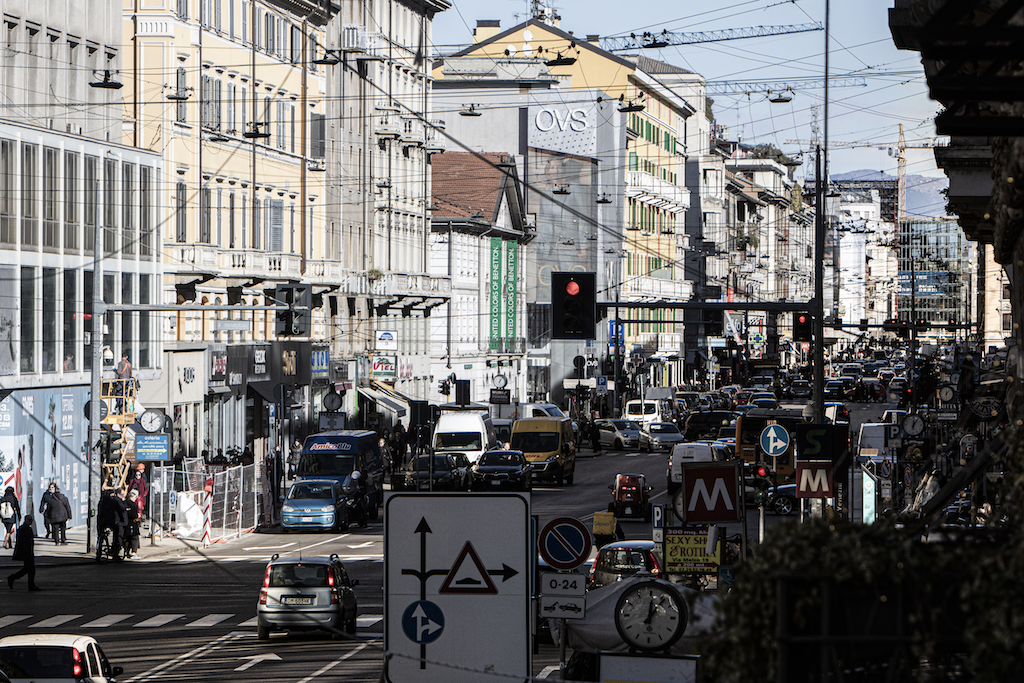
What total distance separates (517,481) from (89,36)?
698 inches

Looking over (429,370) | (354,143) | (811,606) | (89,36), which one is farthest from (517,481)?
(811,606)

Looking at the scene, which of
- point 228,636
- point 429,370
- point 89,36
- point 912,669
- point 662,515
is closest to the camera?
point 912,669

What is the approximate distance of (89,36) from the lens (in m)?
47.2

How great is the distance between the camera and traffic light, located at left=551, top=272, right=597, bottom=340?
2509cm

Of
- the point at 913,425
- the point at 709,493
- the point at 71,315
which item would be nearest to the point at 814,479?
the point at 709,493

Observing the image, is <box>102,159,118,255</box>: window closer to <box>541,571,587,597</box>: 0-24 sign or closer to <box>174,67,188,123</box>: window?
<box>174,67,188,123</box>: window

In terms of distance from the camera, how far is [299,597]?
2461cm

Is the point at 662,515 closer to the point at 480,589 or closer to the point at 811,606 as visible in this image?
the point at 480,589

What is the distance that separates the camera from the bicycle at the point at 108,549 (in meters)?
35.4

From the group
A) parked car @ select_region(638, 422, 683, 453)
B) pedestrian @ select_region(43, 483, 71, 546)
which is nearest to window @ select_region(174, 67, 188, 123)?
pedestrian @ select_region(43, 483, 71, 546)

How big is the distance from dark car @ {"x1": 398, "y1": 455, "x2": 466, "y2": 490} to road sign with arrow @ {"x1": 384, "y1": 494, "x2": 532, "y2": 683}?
113 ft

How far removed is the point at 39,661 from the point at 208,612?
10.00m

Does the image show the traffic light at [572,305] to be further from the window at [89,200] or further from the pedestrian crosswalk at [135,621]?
the window at [89,200]

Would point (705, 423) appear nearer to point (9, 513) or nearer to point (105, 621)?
point (9, 513)
